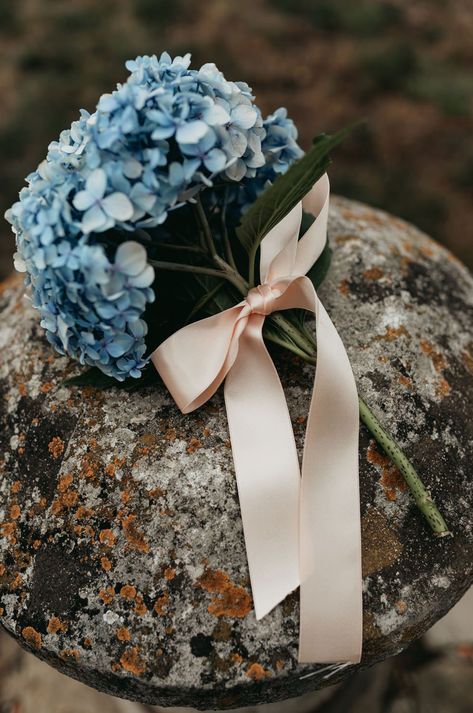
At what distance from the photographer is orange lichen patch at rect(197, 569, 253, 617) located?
1.20 metres

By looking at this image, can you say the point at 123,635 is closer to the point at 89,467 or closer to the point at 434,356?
the point at 89,467

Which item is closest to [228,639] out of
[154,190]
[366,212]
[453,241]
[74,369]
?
[74,369]

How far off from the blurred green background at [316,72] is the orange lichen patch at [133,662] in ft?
8.84

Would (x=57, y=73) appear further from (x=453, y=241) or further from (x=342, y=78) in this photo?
(x=453, y=241)

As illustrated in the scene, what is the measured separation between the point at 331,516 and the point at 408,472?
6.8 inches

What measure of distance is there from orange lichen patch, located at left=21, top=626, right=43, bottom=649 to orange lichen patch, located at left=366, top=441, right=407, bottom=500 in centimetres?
69

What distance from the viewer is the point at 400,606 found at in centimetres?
123

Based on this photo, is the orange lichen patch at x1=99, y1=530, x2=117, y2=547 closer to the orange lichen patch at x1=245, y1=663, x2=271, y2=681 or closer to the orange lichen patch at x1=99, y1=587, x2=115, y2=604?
the orange lichen patch at x1=99, y1=587, x2=115, y2=604

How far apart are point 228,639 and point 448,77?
377 cm

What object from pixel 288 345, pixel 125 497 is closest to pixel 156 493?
pixel 125 497

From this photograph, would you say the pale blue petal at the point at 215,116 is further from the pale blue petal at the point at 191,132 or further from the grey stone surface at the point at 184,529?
the grey stone surface at the point at 184,529

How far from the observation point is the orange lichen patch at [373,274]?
162 cm

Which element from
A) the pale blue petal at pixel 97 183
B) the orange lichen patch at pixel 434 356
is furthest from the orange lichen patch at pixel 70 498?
the orange lichen patch at pixel 434 356

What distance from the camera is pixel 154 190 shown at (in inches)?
44.5
